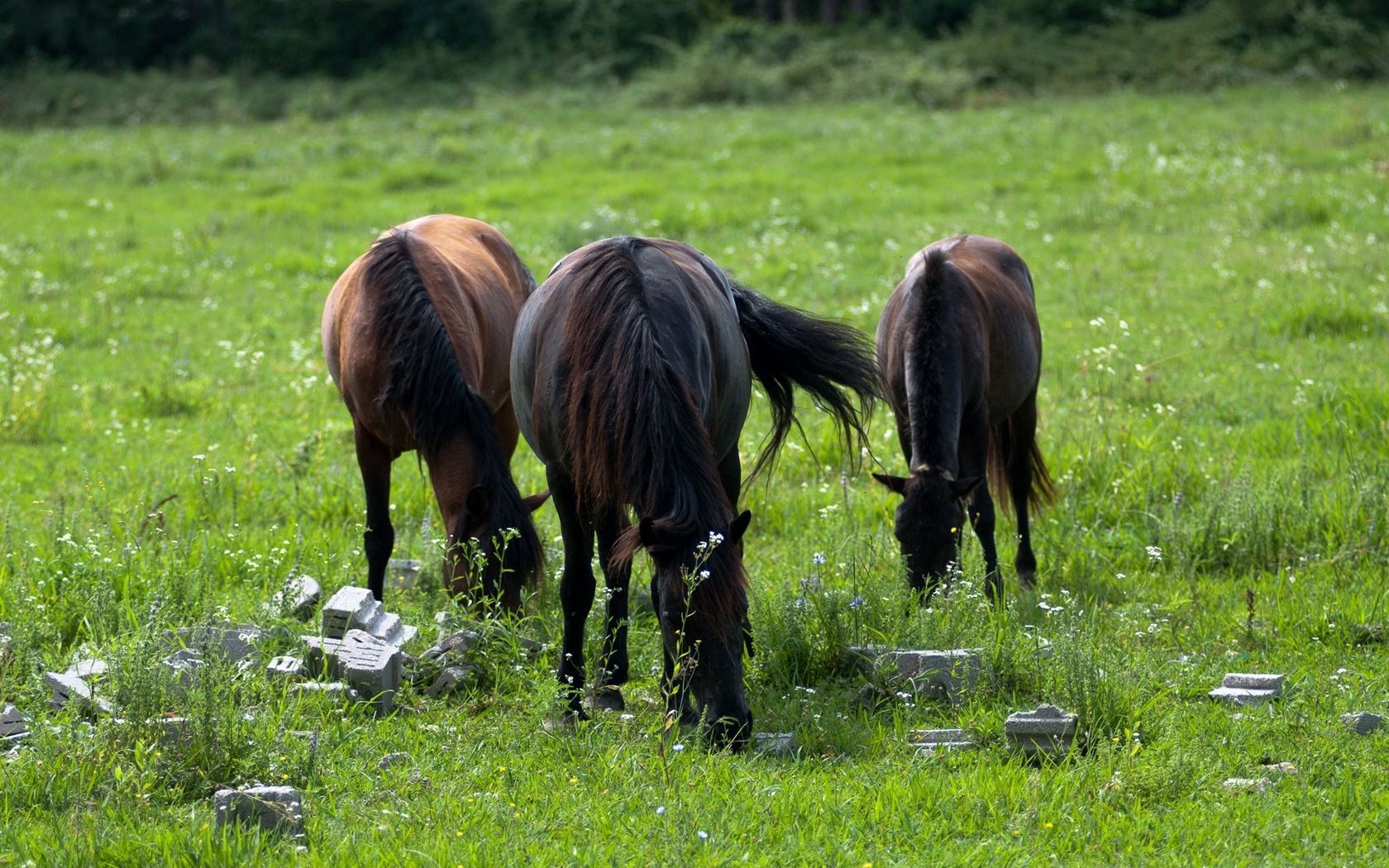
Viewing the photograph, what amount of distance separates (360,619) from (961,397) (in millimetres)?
2691

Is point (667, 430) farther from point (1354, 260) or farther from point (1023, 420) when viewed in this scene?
point (1354, 260)

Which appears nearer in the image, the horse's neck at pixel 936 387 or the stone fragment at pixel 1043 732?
the stone fragment at pixel 1043 732

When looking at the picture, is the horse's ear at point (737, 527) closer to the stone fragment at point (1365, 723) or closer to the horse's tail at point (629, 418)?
the horse's tail at point (629, 418)

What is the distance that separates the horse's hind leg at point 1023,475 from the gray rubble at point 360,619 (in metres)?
2.97

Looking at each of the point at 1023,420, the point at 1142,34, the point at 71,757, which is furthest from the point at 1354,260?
the point at 1142,34

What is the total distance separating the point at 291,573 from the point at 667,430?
2.35 m

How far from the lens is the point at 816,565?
5898mm

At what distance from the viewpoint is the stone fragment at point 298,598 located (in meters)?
5.40

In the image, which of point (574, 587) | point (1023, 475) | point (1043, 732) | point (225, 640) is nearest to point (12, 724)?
point (225, 640)

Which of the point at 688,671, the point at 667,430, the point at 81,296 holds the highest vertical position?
the point at 667,430

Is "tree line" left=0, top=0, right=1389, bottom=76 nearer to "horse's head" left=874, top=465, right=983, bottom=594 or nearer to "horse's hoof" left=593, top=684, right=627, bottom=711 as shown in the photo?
"horse's head" left=874, top=465, right=983, bottom=594

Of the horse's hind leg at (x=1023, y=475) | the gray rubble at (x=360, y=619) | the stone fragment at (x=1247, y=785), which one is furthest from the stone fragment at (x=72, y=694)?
the horse's hind leg at (x=1023, y=475)

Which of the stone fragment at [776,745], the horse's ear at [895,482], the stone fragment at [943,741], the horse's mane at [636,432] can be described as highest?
the horse's mane at [636,432]

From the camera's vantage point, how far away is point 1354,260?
39.8 feet
